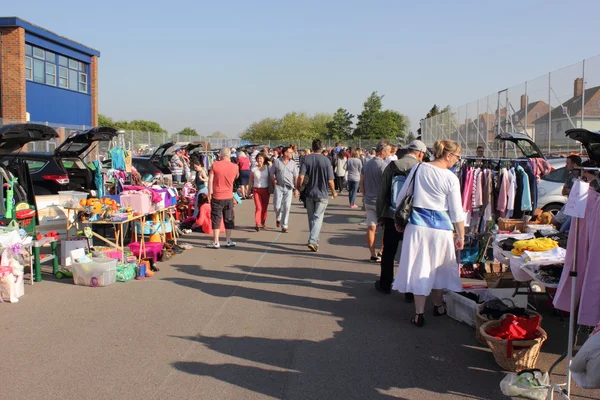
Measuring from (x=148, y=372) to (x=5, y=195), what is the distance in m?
5.56

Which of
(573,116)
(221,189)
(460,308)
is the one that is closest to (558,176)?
(573,116)

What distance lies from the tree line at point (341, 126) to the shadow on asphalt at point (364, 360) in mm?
51675

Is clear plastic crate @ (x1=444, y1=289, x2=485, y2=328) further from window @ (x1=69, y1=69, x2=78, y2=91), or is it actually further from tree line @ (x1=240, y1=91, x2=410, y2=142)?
tree line @ (x1=240, y1=91, x2=410, y2=142)

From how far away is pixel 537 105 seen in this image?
62.5 ft

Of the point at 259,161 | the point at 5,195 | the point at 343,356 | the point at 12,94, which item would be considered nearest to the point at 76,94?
the point at 12,94

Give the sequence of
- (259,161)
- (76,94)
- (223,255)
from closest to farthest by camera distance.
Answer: (223,255) → (259,161) → (76,94)

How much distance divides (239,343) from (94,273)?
10.7 feet

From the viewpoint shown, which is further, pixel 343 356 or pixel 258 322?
pixel 258 322

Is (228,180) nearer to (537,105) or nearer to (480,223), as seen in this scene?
(480,223)

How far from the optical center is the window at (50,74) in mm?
32062

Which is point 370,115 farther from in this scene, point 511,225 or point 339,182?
point 511,225

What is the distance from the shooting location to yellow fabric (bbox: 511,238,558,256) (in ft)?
18.1

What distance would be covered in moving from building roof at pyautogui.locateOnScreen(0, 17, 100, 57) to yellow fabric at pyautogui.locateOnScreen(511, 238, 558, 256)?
1179 inches

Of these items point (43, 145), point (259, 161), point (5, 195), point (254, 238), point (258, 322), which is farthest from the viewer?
point (43, 145)
